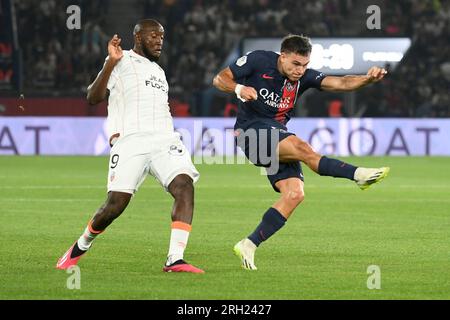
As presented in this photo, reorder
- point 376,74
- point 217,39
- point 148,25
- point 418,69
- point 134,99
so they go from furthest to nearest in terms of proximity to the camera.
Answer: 1. point 217,39
2. point 418,69
3. point 376,74
4. point 134,99
5. point 148,25

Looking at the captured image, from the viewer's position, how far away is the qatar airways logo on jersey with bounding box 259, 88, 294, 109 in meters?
10.5

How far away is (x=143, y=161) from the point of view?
9.97m

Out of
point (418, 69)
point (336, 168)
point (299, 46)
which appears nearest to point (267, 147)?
point (336, 168)

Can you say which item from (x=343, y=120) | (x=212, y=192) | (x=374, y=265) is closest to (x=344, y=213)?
(x=212, y=192)

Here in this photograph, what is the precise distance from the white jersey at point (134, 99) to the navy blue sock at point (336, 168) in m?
1.38

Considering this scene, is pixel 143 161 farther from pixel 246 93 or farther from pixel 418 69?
pixel 418 69

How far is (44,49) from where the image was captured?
33219mm

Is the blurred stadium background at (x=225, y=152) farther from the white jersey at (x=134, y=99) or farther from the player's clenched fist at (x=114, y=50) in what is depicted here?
the player's clenched fist at (x=114, y=50)

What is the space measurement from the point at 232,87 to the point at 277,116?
670mm

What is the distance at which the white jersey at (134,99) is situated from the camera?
395 inches

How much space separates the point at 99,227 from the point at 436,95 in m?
23.7

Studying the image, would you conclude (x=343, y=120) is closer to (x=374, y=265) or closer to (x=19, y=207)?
(x=19, y=207)

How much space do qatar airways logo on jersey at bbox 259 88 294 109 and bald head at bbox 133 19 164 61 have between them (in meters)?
1.07

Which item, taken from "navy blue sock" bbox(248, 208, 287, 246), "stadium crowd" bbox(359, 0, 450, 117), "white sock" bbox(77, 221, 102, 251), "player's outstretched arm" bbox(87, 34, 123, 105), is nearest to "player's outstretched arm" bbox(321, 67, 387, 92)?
"navy blue sock" bbox(248, 208, 287, 246)
